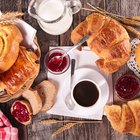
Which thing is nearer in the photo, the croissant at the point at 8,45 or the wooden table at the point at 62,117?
the croissant at the point at 8,45

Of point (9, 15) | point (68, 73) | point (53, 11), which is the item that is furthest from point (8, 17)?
point (68, 73)

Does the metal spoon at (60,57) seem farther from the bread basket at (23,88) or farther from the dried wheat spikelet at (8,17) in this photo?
the dried wheat spikelet at (8,17)

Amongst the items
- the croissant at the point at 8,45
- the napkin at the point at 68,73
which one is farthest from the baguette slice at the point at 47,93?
the croissant at the point at 8,45

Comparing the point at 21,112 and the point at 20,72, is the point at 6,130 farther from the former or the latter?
the point at 20,72

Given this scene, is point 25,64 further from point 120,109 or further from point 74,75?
point 120,109

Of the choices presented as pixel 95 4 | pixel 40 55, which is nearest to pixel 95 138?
pixel 40 55

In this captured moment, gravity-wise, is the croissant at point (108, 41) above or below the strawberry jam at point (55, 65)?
above

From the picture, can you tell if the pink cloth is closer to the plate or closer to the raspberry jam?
the raspberry jam
